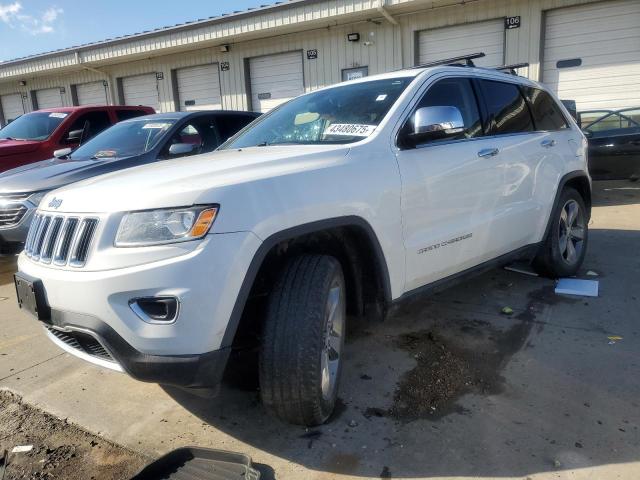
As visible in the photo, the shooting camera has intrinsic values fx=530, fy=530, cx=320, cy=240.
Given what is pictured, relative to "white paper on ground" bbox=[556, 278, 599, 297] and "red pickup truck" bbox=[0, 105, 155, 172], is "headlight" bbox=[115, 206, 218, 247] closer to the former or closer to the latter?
"white paper on ground" bbox=[556, 278, 599, 297]

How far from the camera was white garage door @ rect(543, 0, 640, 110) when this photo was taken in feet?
32.7

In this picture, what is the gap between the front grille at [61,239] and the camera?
226 cm

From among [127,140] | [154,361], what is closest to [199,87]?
[127,140]

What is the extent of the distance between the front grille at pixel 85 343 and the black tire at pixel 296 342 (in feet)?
2.25

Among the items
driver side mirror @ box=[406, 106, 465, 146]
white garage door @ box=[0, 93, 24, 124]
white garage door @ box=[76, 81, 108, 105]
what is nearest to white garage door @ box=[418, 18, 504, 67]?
driver side mirror @ box=[406, 106, 465, 146]

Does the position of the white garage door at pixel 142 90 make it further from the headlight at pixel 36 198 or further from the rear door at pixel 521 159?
the rear door at pixel 521 159

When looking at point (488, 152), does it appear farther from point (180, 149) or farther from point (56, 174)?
point (56, 174)

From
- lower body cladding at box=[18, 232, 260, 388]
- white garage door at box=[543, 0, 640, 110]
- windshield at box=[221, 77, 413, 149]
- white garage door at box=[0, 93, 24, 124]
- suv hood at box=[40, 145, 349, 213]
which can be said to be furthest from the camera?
white garage door at box=[0, 93, 24, 124]

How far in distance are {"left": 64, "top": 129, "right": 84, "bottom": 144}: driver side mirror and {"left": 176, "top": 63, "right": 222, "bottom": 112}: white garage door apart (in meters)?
8.01

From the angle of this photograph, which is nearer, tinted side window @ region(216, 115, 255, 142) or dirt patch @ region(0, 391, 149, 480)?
dirt patch @ region(0, 391, 149, 480)

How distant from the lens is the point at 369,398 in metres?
2.91

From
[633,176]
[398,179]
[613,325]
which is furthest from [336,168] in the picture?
[633,176]

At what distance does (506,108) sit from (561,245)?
1413 mm

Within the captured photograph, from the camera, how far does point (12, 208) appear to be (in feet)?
16.8
